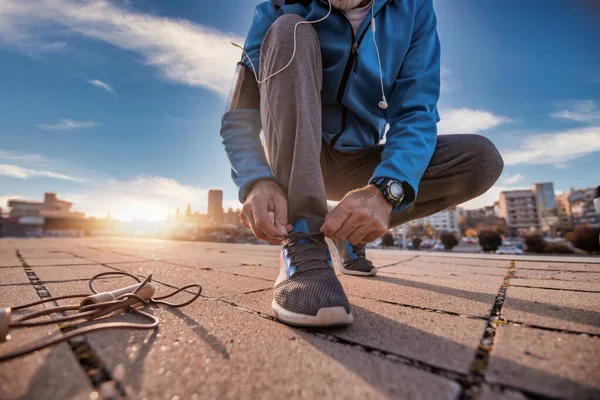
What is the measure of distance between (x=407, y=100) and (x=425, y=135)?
0.68 feet

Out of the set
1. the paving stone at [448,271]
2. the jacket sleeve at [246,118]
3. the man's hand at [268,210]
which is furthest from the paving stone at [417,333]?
the paving stone at [448,271]

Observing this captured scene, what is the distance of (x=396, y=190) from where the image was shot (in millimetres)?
904

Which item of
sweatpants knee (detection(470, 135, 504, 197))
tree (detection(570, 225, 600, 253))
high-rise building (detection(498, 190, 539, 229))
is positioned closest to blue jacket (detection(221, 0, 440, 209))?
sweatpants knee (detection(470, 135, 504, 197))

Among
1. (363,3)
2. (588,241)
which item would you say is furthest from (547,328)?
(588,241)

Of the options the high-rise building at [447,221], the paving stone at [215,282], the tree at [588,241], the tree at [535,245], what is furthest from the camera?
the high-rise building at [447,221]

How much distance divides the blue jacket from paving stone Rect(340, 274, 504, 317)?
52 cm

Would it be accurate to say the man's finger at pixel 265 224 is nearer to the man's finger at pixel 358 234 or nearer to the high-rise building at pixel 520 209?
the man's finger at pixel 358 234

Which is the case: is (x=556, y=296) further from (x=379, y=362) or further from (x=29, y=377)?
(x=29, y=377)

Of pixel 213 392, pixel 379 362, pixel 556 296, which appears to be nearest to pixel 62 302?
pixel 213 392

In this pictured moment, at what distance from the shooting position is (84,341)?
1.66ft

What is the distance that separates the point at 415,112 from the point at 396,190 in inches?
15.4

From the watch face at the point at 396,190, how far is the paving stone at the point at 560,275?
93cm

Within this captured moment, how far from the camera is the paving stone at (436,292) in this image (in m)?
0.80

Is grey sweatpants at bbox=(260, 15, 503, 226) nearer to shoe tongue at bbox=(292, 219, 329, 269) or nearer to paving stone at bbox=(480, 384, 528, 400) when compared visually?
shoe tongue at bbox=(292, 219, 329, 269)
